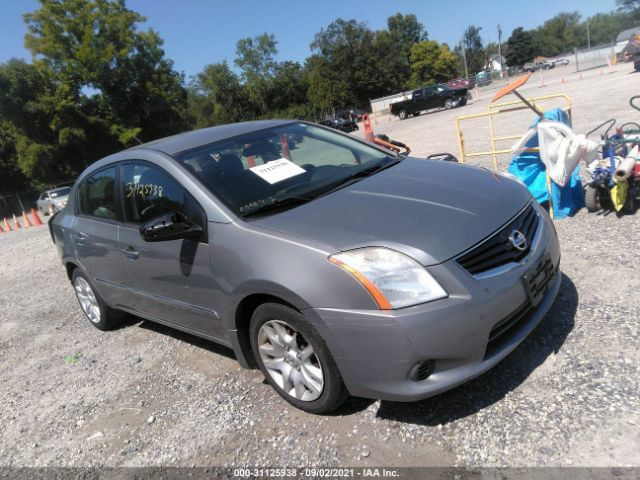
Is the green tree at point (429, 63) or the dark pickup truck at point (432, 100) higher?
the green tree at point (429, 63)

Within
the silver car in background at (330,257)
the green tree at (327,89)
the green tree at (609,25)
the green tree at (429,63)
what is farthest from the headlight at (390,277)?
the green tree at (609,25)

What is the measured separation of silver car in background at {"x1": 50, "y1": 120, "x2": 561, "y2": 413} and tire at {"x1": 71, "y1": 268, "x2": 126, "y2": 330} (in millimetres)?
897

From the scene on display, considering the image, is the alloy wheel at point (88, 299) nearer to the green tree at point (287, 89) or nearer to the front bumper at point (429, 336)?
the front bumper at point (429, 336)

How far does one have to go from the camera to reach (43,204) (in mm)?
23172

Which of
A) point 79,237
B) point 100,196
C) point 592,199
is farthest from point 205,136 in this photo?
point 592,199

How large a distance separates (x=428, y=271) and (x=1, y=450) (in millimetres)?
3186

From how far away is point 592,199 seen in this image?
5137 mm

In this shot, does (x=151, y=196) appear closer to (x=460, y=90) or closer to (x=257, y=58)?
(x=460, y=90)

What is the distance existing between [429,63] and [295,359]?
81981mm

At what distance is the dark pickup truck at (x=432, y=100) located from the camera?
33156mm

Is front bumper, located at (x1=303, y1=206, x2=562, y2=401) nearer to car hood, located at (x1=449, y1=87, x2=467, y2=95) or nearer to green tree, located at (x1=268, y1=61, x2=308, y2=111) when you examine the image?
car hood, located at (x1=449, y1=87, x2=467, y2=95)

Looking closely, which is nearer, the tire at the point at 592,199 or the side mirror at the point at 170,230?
the side mirror at the point at 170,230

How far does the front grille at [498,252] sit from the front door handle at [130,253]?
243cm

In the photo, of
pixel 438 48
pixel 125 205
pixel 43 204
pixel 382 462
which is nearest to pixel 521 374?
pixel 382 462
